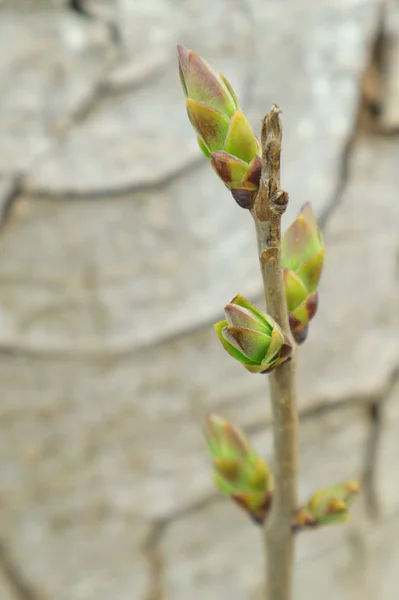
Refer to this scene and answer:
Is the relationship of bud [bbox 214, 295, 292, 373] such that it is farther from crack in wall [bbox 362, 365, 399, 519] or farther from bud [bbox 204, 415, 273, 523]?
crack in wall [bbox 362, 365, 399, 519]

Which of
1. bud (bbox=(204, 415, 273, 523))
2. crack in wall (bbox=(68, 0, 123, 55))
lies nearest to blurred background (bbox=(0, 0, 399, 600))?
crack in wall (bbox=(68, 0, 123, 55))

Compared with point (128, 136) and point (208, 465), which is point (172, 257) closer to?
point (128, 136)

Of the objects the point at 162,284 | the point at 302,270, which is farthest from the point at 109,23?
the point at 302,270

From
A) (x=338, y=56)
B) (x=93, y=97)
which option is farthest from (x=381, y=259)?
(x=93, y=97)

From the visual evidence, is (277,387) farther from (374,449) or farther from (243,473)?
(374,449)

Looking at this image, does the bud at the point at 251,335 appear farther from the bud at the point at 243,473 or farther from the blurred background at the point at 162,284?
the blurred background at the point at 162,284

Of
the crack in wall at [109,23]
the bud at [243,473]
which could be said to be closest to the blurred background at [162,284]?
the crack in wall at [109,23]
